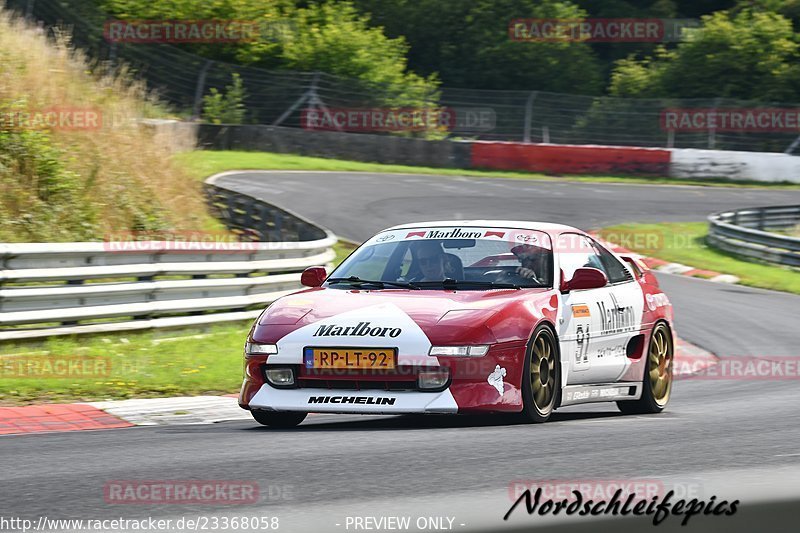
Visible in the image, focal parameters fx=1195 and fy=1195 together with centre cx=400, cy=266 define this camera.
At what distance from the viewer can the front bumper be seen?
684 cm

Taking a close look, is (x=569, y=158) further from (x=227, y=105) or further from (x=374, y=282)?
(x=374, y=282)

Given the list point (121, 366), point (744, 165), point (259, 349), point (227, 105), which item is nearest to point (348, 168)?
point (227, 105)

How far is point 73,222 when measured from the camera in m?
13.9

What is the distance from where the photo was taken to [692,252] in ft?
78.0

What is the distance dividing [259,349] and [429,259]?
144cm

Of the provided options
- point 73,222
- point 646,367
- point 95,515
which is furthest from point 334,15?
point 95,515

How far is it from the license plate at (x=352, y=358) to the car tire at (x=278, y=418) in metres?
0.61

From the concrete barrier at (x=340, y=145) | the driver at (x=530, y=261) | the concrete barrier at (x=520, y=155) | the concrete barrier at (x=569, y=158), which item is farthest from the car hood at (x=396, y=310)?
the concrete barrier at (x=569, y=158)

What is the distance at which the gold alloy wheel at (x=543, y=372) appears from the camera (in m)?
7.25

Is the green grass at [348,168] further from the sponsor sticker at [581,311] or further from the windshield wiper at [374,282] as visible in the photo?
the sponsor sticker at [581,311]

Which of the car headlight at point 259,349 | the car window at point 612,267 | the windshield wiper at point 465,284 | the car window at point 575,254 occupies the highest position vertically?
the car window at point 575,254

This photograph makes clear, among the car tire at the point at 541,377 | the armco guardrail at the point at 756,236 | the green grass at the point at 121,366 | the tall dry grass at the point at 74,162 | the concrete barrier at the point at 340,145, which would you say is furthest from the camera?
the concrete barrier at the point at 340,145

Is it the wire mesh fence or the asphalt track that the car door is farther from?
the wire mesh fence

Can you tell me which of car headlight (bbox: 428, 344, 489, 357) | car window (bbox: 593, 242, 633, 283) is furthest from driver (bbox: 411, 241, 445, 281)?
car window (bbox: 593, 242, 633, 283)
